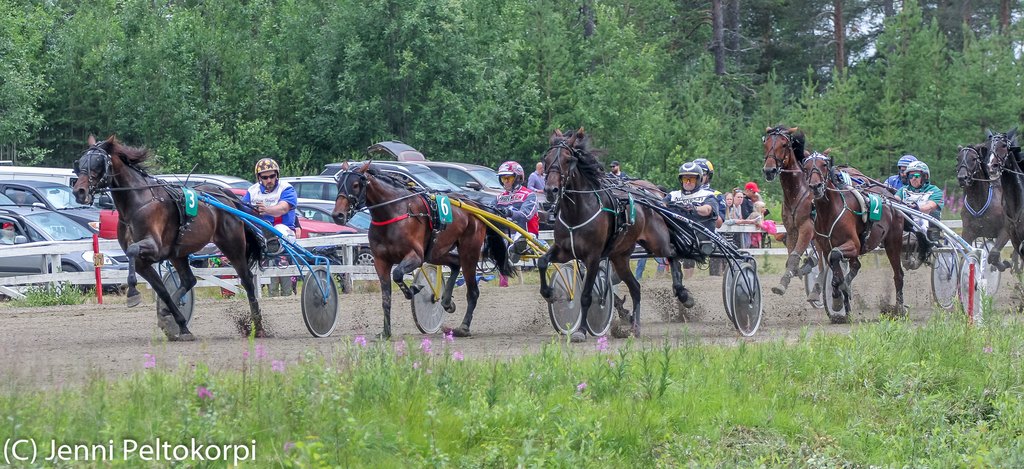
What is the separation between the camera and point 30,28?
34.6m

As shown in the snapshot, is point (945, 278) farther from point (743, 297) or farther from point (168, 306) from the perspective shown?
point (168, 306)

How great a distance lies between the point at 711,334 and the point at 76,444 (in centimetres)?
799

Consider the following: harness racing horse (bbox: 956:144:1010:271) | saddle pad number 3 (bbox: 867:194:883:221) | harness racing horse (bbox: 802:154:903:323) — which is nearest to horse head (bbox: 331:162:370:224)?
harness racing horse (bbox: 802:154:903:323)

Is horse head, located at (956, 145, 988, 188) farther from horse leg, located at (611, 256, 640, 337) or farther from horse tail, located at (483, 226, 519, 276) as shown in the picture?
horse tail, located at (483, 226, 519, 276)

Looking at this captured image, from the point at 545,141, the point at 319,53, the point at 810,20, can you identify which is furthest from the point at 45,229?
the point at 810,20

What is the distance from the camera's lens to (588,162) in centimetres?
1259

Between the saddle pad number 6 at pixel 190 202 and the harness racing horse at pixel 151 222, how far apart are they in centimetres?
5

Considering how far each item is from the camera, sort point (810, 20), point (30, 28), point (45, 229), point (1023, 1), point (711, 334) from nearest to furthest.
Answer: point (711, 334), point (45, 229), point (30, 28), point (1023, 1), point (810, 20)

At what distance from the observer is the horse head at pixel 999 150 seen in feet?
53.8

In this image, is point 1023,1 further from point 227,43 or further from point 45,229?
point 45,229

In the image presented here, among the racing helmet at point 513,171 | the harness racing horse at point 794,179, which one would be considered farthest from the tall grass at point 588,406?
the racing helmet at point 513,171

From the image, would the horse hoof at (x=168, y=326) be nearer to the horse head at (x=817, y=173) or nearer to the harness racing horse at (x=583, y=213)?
the harness racing horse at (x=583, y=213)

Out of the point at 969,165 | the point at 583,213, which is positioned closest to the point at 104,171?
the point at 583,213

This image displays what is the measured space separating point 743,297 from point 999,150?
16.0 feet
